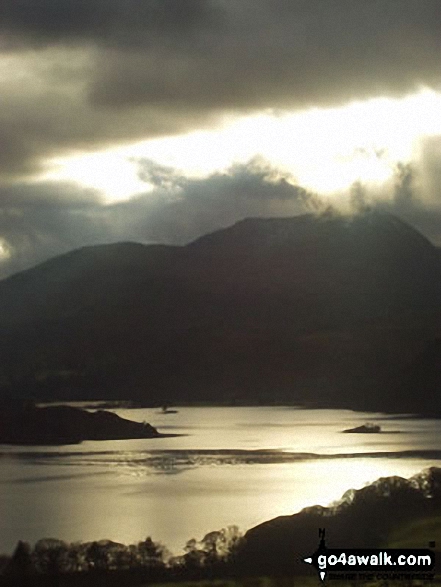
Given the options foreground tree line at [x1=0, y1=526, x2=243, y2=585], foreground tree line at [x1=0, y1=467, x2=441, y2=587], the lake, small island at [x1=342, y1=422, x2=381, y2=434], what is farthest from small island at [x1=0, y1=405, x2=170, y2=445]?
foreground tree line at [x1=0, y1=526, x2=243, y2=585]

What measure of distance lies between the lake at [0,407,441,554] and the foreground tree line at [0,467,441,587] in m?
1.57

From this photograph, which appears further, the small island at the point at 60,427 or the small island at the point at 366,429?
the small island at the point at 366,429

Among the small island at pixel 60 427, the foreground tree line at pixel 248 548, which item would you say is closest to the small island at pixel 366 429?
the small island at pixel 60 427

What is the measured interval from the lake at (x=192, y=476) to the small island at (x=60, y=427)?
3.80 feet

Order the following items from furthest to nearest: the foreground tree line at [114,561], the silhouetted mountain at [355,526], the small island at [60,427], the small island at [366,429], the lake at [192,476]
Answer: the small island at [366,429] → the small island at [60,427] → the lake at [192,476] → the silhouetted mountain at [355,526] → the foreground tree line at [114,561]

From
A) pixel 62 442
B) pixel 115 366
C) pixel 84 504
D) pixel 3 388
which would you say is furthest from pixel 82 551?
pixel 115 366

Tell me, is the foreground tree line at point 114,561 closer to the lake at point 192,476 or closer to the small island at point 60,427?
the lake at point 192,476

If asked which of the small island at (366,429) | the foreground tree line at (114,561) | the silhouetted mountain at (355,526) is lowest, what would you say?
the foreground tree line at (114,561)

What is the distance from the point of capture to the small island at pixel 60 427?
280 ft

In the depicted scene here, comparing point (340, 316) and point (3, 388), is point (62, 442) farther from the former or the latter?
point (340, 316)

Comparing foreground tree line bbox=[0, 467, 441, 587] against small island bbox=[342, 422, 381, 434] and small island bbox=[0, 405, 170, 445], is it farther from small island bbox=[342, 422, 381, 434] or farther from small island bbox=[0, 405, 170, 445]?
small island bbox=[0, 405, 170, 445]

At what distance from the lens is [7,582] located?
52.1 meters

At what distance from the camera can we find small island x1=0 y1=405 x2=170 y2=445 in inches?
3359

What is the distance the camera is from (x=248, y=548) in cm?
5391
